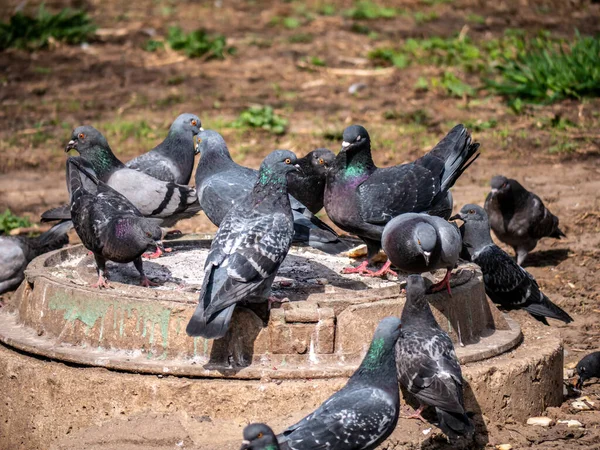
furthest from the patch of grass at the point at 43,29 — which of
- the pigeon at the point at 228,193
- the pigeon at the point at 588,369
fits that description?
the pigeon at the point at 588,369

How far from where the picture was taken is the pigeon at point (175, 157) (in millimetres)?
9031

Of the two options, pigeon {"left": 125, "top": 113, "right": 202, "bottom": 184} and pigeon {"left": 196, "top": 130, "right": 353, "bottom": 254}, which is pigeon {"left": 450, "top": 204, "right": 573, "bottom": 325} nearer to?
pigeon {"left": 196, "top": 130, "right": 353, "bottom": 254}

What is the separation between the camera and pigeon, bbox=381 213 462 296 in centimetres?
607

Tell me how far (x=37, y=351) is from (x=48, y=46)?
11884 millimetres

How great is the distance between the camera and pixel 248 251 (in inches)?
223

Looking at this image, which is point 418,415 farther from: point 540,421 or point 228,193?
point 228,193

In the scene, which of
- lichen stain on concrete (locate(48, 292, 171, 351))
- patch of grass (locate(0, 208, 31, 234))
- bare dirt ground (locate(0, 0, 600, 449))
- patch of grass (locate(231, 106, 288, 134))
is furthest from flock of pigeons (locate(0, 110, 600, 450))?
patch of grass (locate(231, 106, 288, 134))

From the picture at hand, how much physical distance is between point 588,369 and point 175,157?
4380 millimetres

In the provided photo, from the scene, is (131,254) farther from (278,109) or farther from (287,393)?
(278,109)

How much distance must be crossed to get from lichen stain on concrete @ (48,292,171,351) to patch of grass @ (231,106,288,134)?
6559mm

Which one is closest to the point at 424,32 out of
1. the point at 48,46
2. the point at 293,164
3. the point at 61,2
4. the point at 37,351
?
the point at 48,46

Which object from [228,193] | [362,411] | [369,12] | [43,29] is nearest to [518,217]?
[228,193]

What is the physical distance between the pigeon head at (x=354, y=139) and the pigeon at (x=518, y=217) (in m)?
2.64

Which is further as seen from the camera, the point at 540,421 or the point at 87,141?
the point at 87,141
